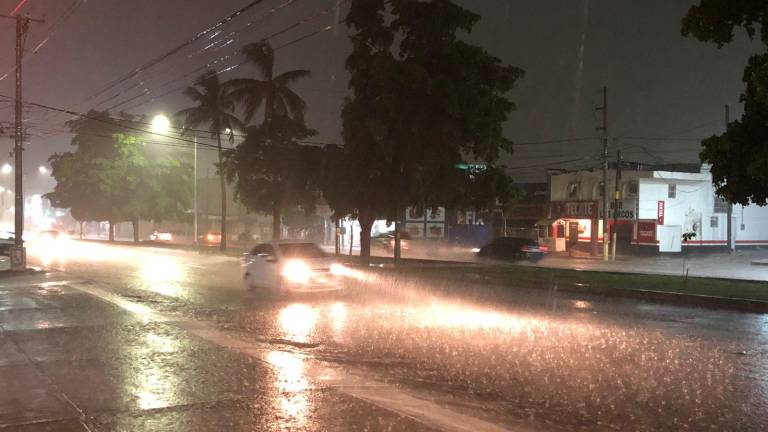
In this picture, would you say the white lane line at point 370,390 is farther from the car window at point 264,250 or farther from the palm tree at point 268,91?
the palm tree at point 268,91

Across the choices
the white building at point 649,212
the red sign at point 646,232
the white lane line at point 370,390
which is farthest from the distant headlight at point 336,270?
the red sign at point 646,232

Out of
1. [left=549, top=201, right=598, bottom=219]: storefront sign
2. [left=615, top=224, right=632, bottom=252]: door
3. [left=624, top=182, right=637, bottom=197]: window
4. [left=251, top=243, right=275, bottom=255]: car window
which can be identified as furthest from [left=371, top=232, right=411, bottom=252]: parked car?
[left=251, top=243, right=275, bottom=255]: car window

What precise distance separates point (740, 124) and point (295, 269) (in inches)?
406

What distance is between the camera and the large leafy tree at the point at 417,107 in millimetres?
25500

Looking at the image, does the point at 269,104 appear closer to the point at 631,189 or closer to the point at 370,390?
the point at 631,189

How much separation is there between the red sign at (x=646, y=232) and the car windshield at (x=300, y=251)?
34.3 m

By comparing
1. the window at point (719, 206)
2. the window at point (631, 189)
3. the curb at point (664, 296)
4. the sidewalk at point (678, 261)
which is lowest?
the sidewalk at point (678, 261)

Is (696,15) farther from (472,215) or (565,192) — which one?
(472,215)

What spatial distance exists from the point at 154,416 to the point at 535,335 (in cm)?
660

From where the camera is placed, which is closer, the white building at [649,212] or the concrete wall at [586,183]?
the white building at [649,212]

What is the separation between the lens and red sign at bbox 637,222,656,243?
44719 millimetres

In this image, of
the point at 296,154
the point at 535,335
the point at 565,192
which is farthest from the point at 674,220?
the point at 535,335

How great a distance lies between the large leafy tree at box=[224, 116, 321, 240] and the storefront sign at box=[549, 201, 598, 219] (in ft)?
71.1

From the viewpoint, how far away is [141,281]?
826 inches
